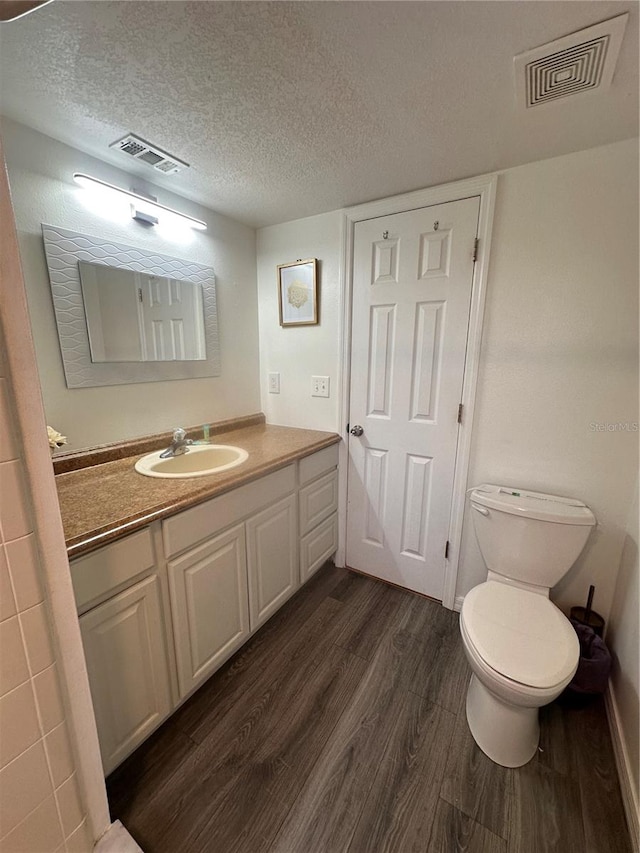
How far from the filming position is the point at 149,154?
1.31m

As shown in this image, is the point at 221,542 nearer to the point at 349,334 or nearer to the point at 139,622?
the point at 139,622

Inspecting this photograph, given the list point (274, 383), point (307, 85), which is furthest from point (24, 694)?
point (274, 383)

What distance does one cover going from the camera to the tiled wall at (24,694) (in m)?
0.64

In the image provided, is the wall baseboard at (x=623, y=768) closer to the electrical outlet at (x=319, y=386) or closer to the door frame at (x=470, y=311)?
the door frame at (x=470, y=311)

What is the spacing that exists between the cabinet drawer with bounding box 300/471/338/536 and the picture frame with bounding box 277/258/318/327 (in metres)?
0.95

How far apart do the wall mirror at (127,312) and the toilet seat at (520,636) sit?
1.73m

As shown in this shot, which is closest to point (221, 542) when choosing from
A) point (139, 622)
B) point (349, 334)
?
point (139, 622)

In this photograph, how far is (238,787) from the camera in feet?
3.59

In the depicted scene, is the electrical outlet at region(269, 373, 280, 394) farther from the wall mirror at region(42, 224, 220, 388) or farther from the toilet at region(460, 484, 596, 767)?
the toilet at region(460, 484, 596, 767)

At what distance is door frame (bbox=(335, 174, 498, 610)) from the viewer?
59.2 inches

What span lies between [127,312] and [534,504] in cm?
198

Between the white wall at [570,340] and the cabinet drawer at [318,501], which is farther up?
the white wall at [570,340]

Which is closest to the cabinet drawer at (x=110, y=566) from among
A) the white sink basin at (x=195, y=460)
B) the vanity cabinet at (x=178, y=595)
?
the vanity cabinet at (x=178, y=595)

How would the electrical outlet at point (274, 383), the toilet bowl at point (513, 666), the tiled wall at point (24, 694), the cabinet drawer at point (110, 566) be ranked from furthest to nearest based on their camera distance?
the electrical outlet at point (274, 383) → the toilet bowl at point (513, 666) → the cabinet drawer at point (110, 566) → the tiled wall at point (24, 694)
